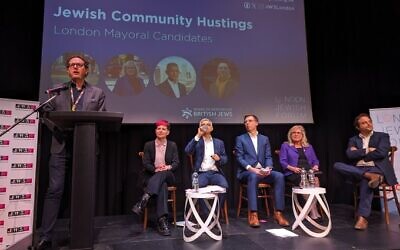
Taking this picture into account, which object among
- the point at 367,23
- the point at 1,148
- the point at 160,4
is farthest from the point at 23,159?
the point at 367,23

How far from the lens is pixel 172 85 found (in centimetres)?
390

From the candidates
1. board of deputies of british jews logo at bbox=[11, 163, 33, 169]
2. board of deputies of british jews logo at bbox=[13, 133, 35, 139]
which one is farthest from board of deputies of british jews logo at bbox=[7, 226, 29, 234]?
board of deputies of british jews logo at bbox=[13, 133, 35, 139]

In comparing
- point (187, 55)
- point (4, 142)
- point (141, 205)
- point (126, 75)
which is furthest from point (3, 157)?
point (187, 55)

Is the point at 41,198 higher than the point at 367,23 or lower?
lower

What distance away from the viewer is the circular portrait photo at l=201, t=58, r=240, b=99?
4027 mm

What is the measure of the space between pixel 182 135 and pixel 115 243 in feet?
6.14

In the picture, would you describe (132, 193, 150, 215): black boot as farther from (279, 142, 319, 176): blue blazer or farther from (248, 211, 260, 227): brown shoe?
(279, 142, 319, 176): blue blazer

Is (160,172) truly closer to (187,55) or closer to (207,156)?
(207,156)

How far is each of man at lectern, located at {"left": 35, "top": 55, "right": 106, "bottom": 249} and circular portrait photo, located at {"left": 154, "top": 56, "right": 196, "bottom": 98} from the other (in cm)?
133

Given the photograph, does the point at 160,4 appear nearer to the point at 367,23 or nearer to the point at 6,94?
the point at 6,94

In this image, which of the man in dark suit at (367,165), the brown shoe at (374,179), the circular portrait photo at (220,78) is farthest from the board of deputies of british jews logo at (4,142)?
the brown shoe at (374,179)

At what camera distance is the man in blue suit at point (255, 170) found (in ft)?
10.8

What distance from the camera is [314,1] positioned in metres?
4.90

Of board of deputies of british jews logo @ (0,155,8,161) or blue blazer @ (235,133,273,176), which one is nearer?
board of deputies of british jews logo @ (0,155,8,161)
